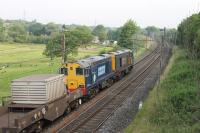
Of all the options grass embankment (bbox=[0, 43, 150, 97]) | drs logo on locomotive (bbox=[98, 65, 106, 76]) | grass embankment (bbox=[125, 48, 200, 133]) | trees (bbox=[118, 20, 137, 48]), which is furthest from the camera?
trees (bbox=[118, 20, 137, 48])

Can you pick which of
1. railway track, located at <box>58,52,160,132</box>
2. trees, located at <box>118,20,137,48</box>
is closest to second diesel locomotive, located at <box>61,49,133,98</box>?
railway track, located at <box>58,52,160,132</box>

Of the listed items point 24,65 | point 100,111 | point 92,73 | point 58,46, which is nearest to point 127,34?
point 58,46

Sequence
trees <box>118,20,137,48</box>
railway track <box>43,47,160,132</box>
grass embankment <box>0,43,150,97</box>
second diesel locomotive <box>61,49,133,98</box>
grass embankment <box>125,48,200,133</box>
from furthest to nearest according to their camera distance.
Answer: trees <box>118,20,137,48</box> < grass embankment <box>0,43,150,97</box> < second diesel locomotive <box>61,49,133,98</box> < railway track <box>43,47,160,132</box> < grass embankment <box>125,48,200,133</box>

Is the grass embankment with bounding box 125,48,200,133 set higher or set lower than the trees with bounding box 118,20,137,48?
lower

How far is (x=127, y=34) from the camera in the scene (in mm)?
96938

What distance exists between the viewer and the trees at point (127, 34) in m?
92.9

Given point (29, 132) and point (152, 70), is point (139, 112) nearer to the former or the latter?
point (29, 132)

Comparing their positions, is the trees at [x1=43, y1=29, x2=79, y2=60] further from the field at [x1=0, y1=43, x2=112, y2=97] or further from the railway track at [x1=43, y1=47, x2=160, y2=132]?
the railway track at [x1=43, y1=47, x2=160, y2=132]

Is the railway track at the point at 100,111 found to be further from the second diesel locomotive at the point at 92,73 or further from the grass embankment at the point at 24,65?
the grass embankment at the point at 24,65

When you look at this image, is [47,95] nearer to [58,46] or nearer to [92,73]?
[92,73]

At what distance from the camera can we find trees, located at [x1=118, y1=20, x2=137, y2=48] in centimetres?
9288

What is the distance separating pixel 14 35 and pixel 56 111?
532ft

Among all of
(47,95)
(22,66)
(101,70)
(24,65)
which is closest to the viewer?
(47,95)

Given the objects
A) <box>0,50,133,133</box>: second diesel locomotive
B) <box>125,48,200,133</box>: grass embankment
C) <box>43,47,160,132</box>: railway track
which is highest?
<box>0,50,133,133</box>: second diesel locomotive
